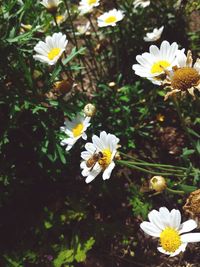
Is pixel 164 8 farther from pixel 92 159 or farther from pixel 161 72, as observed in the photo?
pixel 92 159

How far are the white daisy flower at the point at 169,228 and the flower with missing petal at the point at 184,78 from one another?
47 cm

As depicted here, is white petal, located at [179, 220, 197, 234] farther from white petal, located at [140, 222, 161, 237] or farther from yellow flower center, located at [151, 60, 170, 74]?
yellow flower center, located at [151, 60, 170, 74]

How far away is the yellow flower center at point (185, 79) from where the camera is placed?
5.74ft

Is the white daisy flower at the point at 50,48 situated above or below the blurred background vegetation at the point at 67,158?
above

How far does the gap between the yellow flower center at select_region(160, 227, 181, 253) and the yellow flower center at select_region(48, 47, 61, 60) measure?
1.09m

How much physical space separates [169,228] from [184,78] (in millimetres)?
591

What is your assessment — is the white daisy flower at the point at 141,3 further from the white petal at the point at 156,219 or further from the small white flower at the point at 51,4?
the white petal at the point at 156,219

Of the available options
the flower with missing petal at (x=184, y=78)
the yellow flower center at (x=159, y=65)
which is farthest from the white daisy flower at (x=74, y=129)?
the flower with missing petal at (x=184, y=78)

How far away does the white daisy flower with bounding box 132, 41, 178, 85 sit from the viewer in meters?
1.94

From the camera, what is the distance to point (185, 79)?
1753mm

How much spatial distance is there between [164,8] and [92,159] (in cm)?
165

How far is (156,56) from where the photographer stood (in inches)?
79.0

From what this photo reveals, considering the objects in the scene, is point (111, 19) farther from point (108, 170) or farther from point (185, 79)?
point (108, 170)

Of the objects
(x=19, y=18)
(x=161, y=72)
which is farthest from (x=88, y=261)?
(x=19, y=18)
